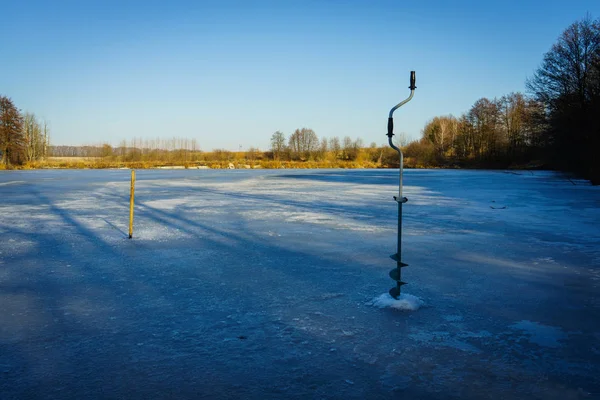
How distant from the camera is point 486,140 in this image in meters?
71.5

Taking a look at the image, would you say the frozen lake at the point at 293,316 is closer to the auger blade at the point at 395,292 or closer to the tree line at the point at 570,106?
the auger blade at the point at 395,292

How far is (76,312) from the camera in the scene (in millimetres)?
3797

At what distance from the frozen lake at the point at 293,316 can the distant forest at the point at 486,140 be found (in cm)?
2457

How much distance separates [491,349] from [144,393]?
238 cm

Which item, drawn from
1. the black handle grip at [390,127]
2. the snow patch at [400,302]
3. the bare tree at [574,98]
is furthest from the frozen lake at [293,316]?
the bare tree at [574,98]

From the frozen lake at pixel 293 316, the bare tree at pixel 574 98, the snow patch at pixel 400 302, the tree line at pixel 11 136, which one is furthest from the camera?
the tree line at pixel 11 136

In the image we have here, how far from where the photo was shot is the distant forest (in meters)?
29.6

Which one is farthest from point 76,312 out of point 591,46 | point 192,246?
point 591,46

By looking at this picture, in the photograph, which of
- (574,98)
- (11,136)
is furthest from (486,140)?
(11,136)

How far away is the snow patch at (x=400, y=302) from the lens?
396 centimetres

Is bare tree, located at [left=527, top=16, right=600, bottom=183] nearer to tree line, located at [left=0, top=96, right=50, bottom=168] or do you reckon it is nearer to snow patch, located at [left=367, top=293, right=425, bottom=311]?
snow patch, located at [left=367, top=293, right=425, bottom=311]

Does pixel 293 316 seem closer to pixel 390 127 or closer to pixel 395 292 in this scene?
pixel 395 292

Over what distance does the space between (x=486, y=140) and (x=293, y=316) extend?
249 ft

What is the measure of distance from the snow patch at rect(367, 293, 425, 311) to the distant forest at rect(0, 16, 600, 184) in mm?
26449
